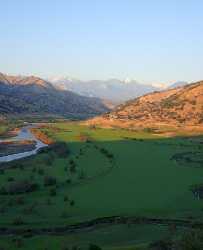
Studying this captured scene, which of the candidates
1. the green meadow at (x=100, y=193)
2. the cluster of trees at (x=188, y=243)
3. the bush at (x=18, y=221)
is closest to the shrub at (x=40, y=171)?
the green meadow at (x=100, y=193)

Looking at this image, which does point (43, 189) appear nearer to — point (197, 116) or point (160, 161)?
point (160, 161)

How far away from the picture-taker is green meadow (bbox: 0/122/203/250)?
4581 centimetres

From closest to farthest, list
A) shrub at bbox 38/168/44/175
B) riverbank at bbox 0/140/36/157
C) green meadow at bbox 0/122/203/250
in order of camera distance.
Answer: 1. green meadow at bbox 0/122/203/250
2. shrub at bbox 38/168/44/175
3. riverbank at bbox 0/140/36/157

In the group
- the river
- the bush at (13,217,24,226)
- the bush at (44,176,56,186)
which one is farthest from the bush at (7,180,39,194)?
the river

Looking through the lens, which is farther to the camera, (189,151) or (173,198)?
→ (189,151)

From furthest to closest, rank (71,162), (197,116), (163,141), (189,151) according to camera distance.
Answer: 1. (197,116)
2. (163,141)
3. (189,151)
4. (71,162)

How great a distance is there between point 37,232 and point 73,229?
3675 millimetres

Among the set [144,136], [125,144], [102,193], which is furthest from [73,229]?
[144,136]

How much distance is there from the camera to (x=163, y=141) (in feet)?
434

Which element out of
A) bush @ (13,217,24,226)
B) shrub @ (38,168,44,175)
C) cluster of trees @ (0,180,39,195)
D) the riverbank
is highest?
the riverbank

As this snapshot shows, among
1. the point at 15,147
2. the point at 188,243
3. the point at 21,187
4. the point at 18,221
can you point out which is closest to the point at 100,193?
the point at 21,187

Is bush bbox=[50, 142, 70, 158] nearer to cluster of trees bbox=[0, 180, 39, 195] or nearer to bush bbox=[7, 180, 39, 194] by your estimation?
cluster of trees bbox=[0, 180, 39, 195]

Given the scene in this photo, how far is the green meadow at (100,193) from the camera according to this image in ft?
150

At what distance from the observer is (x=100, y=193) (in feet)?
210
